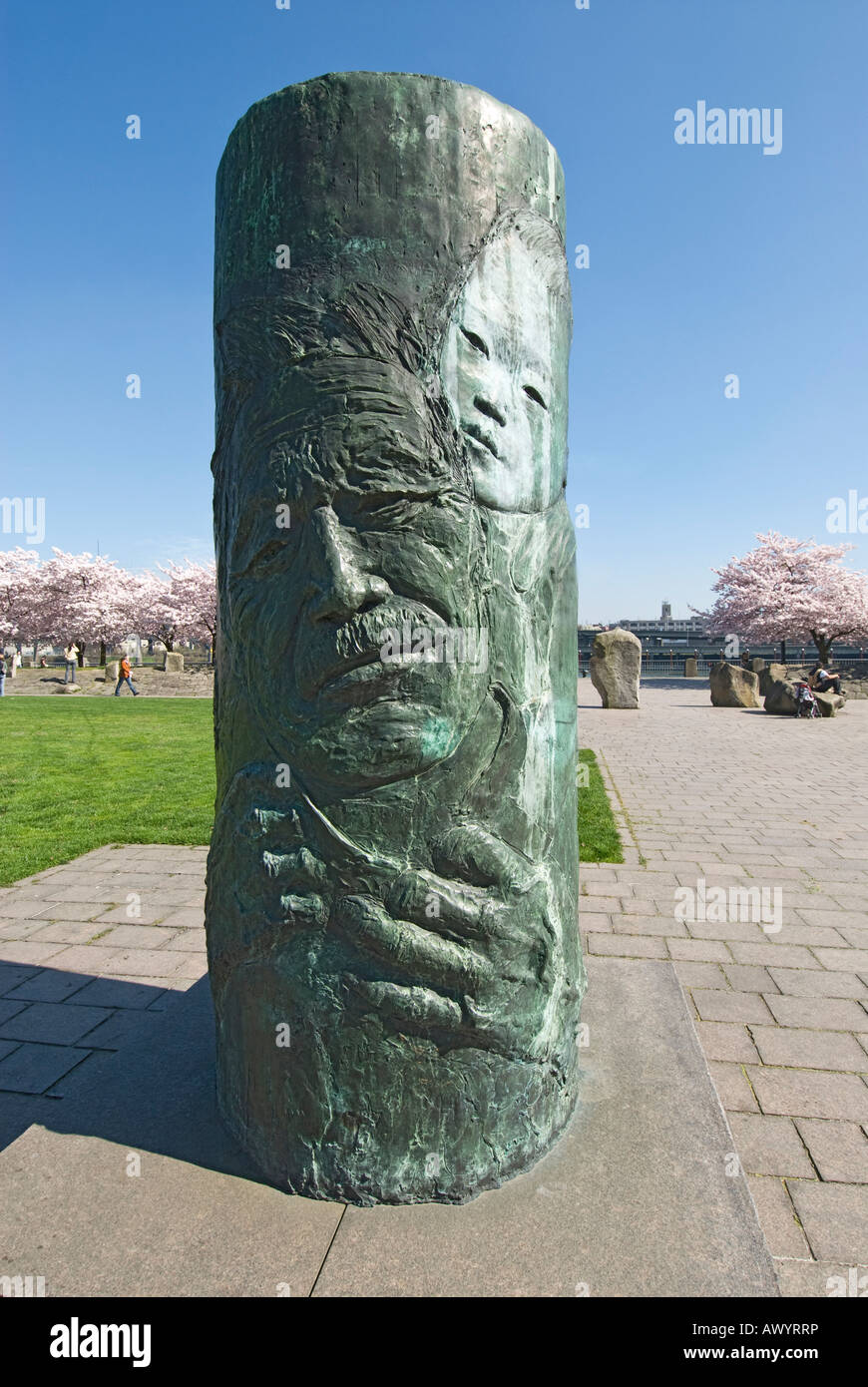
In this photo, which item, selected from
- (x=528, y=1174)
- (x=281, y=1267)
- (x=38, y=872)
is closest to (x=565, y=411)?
(x=528, y=1174)

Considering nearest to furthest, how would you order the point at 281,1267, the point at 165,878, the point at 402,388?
the point at 281,1267 < the point at 402,388 < the point at 165,878

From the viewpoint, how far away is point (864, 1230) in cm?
237

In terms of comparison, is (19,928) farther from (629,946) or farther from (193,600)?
(193,600)

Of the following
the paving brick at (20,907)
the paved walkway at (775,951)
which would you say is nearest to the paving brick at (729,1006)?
the paved walkway at (775,951)

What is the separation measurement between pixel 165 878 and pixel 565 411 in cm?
479

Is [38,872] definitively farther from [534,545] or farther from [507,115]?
[507,115]

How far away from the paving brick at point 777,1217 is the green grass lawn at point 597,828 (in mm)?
3654

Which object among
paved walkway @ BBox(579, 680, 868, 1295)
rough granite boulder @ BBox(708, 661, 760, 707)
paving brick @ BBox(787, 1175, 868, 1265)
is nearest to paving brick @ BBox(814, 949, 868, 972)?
paved walkway @ BBox(579, 680, 868, 1295)

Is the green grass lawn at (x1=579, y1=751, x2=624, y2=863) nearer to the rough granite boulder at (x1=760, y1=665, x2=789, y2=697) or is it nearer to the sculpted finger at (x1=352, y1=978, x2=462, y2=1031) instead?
the sculpted finger at (x1=352, y1=978, x2=462, y2=1031)

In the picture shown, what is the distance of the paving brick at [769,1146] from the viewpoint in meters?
2.67

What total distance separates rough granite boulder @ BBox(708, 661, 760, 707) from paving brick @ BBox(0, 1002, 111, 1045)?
19.8m

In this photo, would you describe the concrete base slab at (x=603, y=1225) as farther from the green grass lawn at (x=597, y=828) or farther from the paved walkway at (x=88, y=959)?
the green grass lawn at (x=597, y=828)

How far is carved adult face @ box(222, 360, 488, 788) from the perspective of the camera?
2.04 metres

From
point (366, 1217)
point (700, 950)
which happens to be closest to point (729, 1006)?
point (700, 950)
